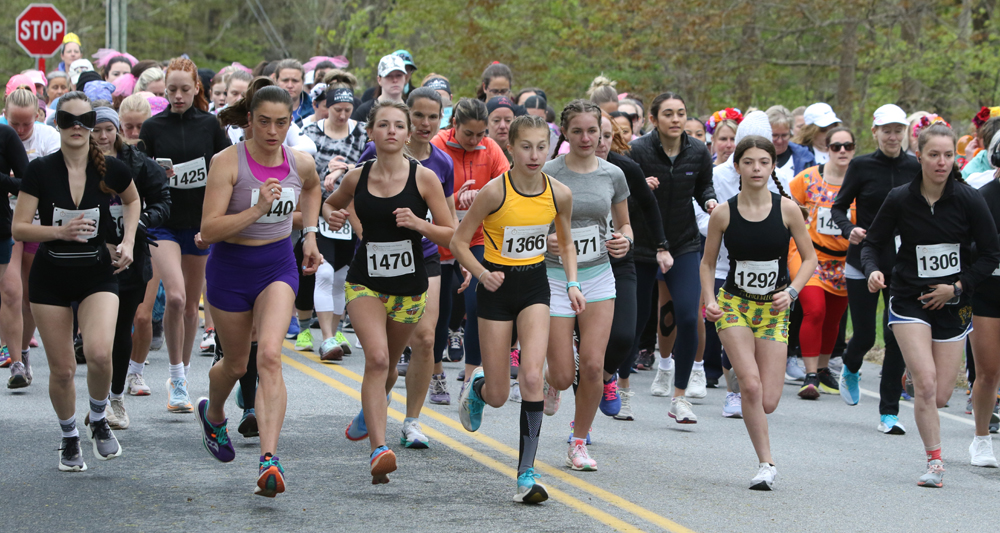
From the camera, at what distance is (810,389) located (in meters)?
10.1

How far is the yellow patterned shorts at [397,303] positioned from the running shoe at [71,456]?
1.72 meters

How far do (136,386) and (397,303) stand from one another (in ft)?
10.4

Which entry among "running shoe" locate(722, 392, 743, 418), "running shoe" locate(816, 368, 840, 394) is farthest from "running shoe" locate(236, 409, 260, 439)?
"running shoe" locate(816, 368, 840, 394)

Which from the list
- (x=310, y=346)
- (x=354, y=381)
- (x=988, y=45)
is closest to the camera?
(x=354, y=381)

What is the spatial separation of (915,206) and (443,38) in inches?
665

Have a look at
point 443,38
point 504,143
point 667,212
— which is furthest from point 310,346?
point 443,38

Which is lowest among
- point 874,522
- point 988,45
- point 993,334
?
point 874,522

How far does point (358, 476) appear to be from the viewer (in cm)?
661

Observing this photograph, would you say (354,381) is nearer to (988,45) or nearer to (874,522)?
(874,522)

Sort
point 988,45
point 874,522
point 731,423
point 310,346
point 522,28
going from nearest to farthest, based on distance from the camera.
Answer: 1. point 874,522
2. point 731,423
3. point 310,346
4. point 988,45
5. point 522,28

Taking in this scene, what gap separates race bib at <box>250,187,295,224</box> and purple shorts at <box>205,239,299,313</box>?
0.14m

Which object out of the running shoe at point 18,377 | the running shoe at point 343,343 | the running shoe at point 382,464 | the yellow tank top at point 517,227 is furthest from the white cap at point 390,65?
the running shoe at point 382,464

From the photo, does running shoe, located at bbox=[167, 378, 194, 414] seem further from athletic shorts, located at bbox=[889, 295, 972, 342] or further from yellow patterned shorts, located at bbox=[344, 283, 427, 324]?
athletic shorts, located at bbox=[889, 295, 972, 342]

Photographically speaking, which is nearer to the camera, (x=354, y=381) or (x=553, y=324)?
(x=553, y=324)
